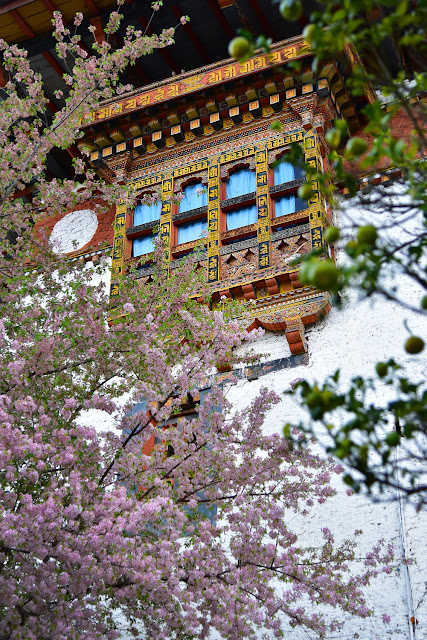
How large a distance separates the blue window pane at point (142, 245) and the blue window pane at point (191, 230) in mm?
527

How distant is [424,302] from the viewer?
2814 mm

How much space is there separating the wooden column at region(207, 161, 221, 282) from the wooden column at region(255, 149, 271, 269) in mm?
634

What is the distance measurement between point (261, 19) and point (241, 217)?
13.2ft

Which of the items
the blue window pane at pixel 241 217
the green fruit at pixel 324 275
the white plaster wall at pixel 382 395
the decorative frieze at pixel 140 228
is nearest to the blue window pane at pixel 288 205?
the blue window pane at pixel 241 217

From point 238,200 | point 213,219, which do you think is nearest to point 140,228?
point 213,219

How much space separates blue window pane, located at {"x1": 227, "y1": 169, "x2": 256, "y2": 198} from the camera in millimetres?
11475

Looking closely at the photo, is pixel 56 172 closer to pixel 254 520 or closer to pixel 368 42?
pixel 254 520

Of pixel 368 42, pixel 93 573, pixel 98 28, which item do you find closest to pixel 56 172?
pixel 98 28

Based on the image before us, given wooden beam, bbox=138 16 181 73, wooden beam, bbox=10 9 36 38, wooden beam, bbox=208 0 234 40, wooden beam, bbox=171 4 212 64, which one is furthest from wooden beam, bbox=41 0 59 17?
wooden beam, bbox=208 0 234 40

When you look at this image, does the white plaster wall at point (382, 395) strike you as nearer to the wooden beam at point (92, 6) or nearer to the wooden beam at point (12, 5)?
the wooden beam at point (92, 6)

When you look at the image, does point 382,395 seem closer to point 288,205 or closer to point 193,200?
point 288,205

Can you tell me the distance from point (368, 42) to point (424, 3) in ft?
0.93

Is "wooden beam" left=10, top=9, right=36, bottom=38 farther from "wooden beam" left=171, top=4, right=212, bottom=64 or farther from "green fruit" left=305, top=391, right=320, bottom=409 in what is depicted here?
"green fruit" left=305, top=391, right=320, bottom=409

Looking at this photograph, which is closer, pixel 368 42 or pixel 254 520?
pixel 368 42
